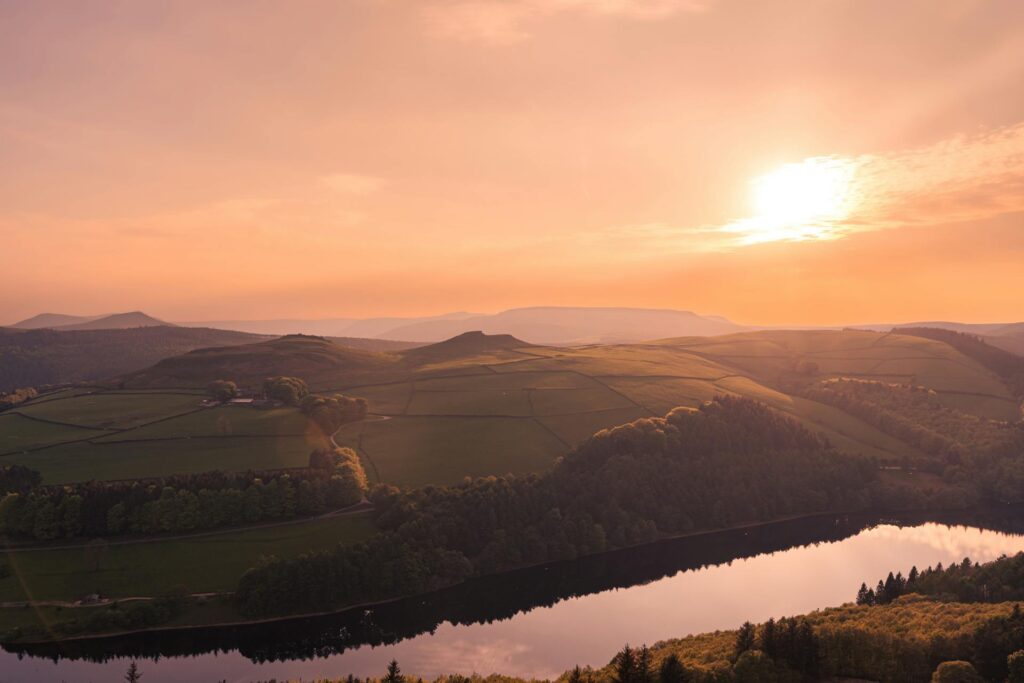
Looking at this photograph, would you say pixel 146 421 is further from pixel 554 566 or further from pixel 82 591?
pixel 554 566

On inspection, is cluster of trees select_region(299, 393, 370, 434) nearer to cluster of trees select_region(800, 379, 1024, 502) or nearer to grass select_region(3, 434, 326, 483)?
grass select_region(3, 434, 326, 483)

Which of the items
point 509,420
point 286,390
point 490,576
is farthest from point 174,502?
point 509,420

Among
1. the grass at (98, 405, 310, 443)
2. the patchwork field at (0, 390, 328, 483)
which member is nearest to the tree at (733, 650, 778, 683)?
the patchwork field at (0, 390, 328, 483)

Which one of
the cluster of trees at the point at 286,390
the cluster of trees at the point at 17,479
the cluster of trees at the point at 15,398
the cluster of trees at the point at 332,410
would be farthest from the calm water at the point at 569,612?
the cluster of trees at the point at 15,398

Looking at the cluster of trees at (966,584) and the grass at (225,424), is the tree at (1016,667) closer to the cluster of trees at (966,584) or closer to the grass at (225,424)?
the cluster of trees at (966,584)

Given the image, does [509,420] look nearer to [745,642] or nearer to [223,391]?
[223,391]

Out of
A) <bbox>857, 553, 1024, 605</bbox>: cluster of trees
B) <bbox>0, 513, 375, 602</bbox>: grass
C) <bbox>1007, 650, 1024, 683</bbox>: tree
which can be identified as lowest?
<bbox>0, 513, 375, 602</bbox>: grass
